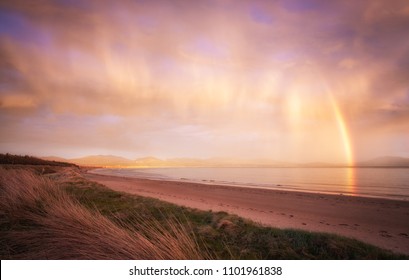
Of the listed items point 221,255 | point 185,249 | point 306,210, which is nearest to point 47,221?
point 185,249

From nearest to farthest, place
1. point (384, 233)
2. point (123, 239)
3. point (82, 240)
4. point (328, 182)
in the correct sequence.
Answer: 1. point (123, 239)
2. point (82, 240)
3. point (384, 233)
4. point (328, 182)

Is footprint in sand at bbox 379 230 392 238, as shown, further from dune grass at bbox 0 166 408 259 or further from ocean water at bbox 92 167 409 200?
ocean water at bbox 92 167 409 200

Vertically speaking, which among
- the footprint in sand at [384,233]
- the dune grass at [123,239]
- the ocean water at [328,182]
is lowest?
the ocean water at [328,182]

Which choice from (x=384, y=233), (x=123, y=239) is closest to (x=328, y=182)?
(x=384, y=233)

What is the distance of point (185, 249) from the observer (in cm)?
269

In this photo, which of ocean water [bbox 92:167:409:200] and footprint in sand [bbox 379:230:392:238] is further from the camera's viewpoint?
ocean water [bbox 92:167:409:200]

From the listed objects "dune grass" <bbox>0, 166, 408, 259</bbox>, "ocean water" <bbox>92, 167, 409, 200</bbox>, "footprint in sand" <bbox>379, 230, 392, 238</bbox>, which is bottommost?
"ocean water" <bbox>92, 167, 409, 200</bbox>

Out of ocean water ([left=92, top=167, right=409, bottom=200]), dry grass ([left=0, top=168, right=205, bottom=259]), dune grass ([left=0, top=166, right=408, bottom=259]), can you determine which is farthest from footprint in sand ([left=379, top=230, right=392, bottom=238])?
ocean water ([left=92, top=167, right=409, bottom=200])

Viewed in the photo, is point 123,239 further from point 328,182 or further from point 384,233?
point 328,182

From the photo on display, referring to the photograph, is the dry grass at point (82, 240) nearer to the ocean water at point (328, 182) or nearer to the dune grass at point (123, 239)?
the dune grass at point (123, 239)

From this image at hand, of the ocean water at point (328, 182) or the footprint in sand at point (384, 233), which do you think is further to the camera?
the ocean water at point (328, 182)

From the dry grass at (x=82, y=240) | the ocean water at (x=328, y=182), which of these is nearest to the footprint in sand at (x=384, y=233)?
the dry grass at (x=82, y=240)
